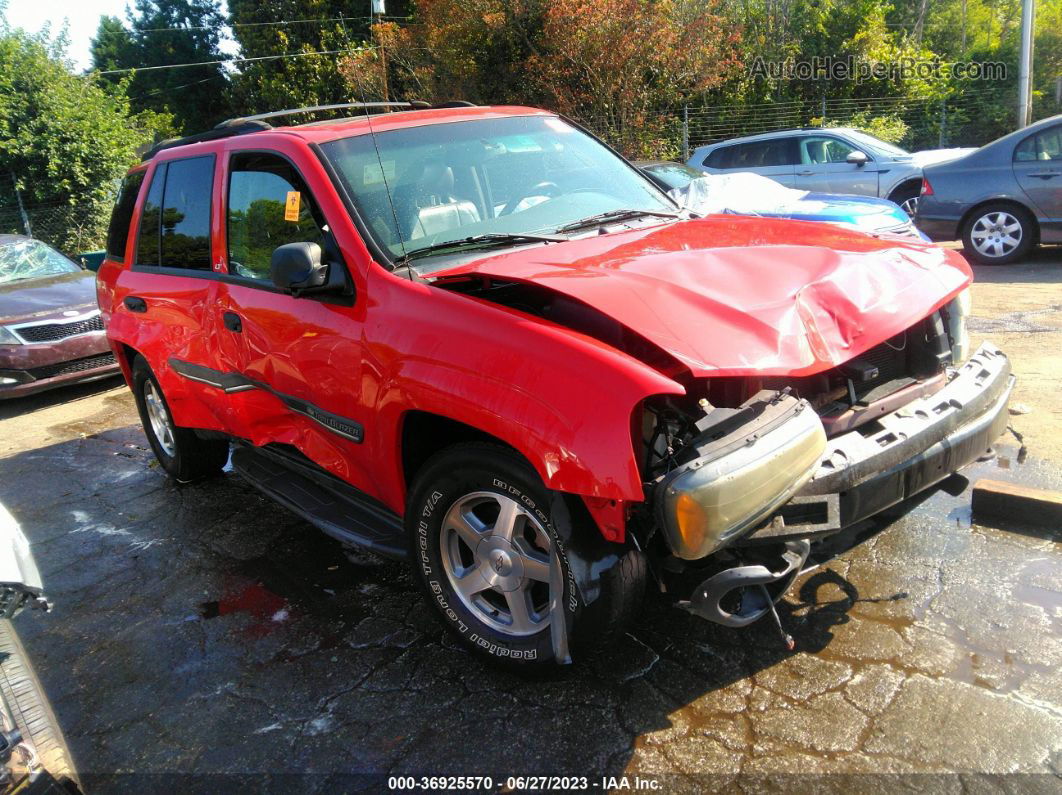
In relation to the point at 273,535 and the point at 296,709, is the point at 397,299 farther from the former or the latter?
the point at 273,535

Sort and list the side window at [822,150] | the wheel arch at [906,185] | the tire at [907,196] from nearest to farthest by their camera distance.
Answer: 1. the wheel arch at [906,185]
2. the tire at [907,196]
3. the side window at [822,150]

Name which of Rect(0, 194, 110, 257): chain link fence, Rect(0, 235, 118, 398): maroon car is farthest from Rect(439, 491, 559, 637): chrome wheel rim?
Rect(0, 194, 110, 257): chain link fence

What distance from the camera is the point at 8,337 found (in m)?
7.69

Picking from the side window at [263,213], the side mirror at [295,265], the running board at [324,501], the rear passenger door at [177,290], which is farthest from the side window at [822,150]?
the side mirror at [295,265]

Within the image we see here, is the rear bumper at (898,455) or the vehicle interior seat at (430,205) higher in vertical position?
the vehicle interior seat at (430,205)

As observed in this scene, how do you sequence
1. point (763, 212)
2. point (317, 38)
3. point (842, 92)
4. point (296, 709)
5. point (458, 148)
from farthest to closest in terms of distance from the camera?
point (317, 38) → point (842, 92) → point (763, 212) → point (458, 148) → point (296, 709)

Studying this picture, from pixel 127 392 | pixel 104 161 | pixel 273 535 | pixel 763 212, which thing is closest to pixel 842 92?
pixel 763 212

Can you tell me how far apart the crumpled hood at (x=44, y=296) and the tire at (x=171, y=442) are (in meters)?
3.49

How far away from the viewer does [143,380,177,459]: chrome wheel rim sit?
5.14 meters

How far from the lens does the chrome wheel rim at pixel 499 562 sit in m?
2.76

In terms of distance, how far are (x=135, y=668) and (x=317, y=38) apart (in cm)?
2557

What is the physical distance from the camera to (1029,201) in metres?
9.17

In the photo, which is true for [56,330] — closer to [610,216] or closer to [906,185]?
[610,216]

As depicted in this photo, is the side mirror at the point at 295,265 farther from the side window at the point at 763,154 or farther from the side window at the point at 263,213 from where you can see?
the side window at the point at 763,154
